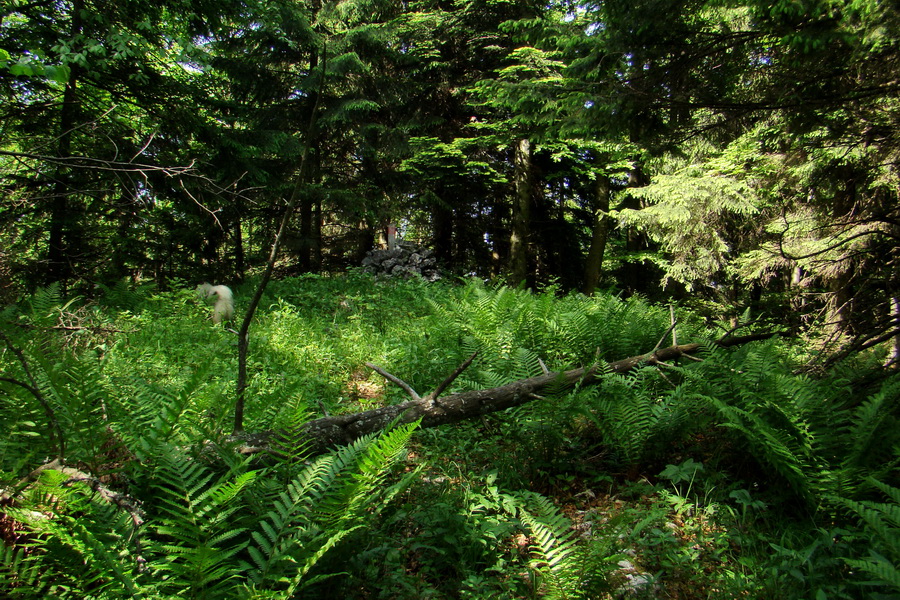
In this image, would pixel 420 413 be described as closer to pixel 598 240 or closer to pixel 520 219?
pixel 520 219

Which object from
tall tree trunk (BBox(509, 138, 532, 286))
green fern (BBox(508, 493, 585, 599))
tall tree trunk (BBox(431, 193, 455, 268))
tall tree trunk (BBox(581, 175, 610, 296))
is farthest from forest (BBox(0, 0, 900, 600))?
tall tree trunk (BBox(431, 193, 455, 268))

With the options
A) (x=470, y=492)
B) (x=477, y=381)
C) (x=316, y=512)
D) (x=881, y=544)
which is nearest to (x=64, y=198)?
(x=477, y=381)

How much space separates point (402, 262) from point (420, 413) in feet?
32.4

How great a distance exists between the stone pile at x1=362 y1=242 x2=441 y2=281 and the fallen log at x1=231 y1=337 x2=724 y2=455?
881 cm

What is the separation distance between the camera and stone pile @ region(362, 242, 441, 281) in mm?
12508

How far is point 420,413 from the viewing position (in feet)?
10.4

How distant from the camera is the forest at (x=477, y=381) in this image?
6.50ft

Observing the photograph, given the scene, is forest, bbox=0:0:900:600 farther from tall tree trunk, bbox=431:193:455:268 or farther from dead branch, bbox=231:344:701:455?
tall tree trunk, bbox=431:193:455:268

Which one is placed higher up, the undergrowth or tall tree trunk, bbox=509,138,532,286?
tall tree trunk, bbox=509,138,532,286

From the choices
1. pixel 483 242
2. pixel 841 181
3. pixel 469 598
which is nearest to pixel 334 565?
pixel 469 598

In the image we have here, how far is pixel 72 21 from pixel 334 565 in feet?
29.6

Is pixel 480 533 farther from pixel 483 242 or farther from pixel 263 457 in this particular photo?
pixel 483 242

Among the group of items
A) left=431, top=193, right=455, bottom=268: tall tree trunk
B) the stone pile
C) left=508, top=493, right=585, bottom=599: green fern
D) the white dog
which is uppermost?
left=431, top=193, right=455, bottom=268: tall tree trunk

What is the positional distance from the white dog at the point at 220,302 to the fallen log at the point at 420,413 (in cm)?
460
